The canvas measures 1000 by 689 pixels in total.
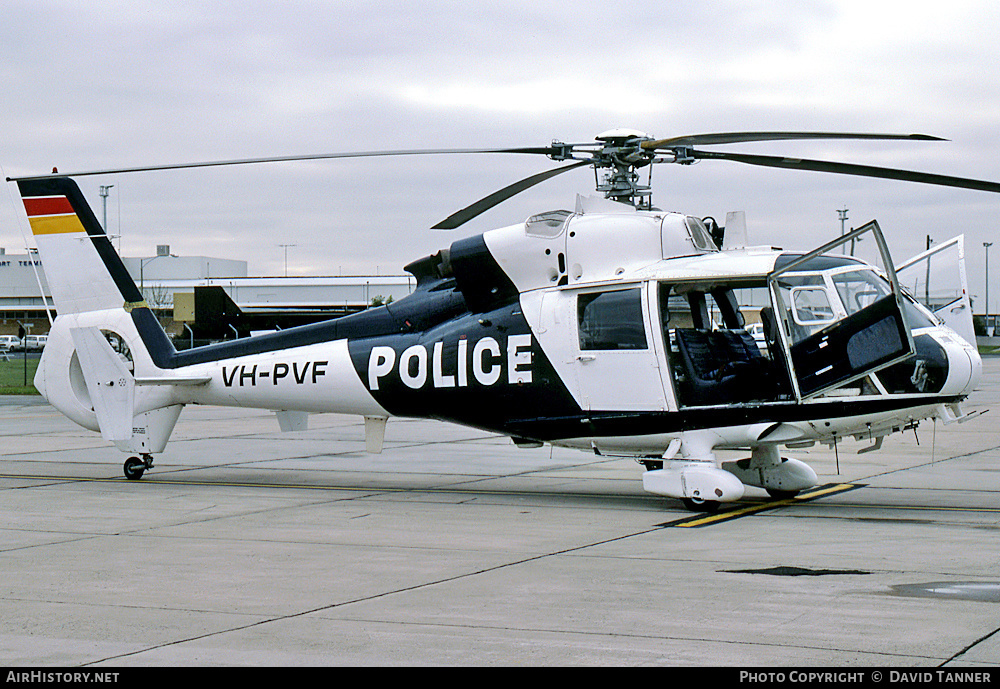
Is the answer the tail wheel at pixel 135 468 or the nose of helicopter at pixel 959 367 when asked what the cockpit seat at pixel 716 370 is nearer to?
the nose of helicopter at pixel 959 367

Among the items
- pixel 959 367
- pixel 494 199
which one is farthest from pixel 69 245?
pixel 959 367

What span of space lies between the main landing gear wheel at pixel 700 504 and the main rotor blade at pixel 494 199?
377 cm

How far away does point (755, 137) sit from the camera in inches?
418

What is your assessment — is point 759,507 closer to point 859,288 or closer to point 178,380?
point 859,288

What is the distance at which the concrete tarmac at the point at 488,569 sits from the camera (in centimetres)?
618

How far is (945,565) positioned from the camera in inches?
339

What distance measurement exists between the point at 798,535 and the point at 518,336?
404 centimetres

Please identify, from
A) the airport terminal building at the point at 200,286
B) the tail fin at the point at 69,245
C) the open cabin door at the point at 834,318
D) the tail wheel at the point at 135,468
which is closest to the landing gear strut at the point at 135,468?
the tail wheel at the point at 135,468

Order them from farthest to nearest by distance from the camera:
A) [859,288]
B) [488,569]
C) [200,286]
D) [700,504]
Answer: [200,286] < [700,504] < [859,288] < [488,569]

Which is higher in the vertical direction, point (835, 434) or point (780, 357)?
point (780, 357)

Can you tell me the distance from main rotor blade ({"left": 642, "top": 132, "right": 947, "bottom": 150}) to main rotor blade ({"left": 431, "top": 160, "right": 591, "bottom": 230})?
1269mm

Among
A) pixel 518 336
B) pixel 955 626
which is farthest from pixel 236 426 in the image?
pixel 955 626

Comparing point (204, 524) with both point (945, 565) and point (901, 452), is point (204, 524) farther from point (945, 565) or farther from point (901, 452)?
point (901, 452)

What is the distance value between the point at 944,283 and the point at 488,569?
6430 millimetres
